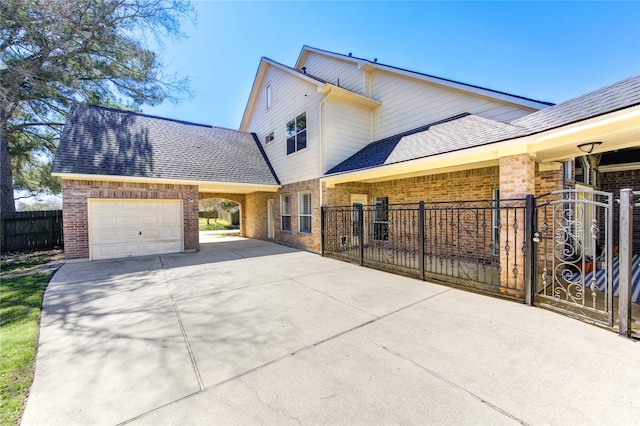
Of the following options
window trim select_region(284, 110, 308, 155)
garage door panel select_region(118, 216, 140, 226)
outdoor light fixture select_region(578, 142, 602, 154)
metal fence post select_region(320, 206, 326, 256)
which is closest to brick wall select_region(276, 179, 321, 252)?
metal fence post select_region(320, 206, 326, 256)

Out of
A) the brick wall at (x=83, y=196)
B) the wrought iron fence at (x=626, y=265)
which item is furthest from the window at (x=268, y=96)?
the wrought iron fence at (x=626, y=265)

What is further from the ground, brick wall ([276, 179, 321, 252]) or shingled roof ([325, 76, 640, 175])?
shingled roof ([325, 76, 640, 175])

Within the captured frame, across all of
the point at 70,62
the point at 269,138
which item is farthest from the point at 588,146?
the point at 70,62

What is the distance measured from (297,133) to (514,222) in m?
8.69

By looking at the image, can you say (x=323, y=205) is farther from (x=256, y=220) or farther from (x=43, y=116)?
(x=43, y=116)

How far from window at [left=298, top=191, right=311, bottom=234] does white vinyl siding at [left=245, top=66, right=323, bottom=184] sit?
2.50 ft

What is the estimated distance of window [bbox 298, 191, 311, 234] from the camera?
10.8 m

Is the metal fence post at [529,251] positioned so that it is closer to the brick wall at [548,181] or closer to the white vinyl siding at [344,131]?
the brick wall at [548,181]

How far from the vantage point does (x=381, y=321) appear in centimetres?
387

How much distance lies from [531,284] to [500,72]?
29.3ft

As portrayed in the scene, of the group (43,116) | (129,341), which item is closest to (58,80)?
(43,116)

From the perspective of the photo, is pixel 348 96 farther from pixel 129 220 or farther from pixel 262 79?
pixel 129 220

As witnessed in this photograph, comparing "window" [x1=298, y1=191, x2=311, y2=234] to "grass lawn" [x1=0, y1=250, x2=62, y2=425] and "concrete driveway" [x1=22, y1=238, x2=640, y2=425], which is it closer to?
"concrete driveway" [x1=22, y1=238, x2=640, y2=425]

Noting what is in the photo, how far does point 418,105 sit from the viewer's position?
365 inches
